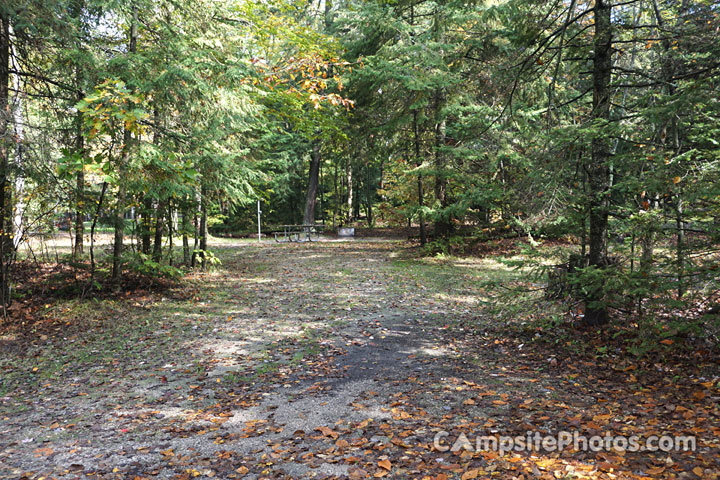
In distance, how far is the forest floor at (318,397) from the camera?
327 cm

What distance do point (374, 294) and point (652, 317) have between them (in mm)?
5673

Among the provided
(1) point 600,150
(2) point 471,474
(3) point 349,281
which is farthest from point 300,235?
(2) point 471,474

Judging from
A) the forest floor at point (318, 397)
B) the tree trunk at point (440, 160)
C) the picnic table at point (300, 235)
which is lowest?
the forest floor at point (318, 397)

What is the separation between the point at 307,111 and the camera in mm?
16594

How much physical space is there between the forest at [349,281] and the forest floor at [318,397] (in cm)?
3

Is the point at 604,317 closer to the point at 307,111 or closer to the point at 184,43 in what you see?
the point at 184,43

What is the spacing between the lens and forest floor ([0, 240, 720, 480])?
3.27 meters

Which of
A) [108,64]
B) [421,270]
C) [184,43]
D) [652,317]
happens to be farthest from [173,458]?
[421,270]

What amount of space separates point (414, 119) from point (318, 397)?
36.8 feet

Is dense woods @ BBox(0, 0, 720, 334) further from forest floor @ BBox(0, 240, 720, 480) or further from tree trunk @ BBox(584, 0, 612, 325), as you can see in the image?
forest floor @ BBox(0, 240, 720, 480)

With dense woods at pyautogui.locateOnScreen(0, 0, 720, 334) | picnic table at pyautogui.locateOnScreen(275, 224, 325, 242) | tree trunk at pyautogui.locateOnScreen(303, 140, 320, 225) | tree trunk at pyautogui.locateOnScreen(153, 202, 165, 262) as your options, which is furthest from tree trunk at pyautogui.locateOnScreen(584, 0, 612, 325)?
tree trunk at pyautogui.locateOnScreen(303, 140, 320, 225)

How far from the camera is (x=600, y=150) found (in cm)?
539

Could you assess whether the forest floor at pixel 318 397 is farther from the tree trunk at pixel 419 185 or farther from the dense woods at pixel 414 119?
the tree trunk at pixel 419 185

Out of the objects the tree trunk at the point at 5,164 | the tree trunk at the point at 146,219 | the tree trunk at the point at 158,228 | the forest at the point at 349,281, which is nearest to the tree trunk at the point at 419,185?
the forest at the point at 349,281
